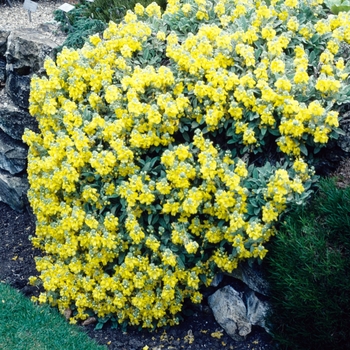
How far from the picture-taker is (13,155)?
567 centimetres

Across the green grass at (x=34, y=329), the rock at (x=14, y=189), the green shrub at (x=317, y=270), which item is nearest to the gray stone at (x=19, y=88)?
the rock at (x=14, y=189)

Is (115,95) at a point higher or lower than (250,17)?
lower

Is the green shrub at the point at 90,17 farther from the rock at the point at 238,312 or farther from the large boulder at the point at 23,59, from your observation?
the rock at the point at 238,312

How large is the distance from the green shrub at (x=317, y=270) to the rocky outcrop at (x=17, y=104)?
9.63 feet

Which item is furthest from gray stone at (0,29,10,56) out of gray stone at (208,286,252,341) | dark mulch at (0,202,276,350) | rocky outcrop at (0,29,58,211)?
gray stone at (208,286,252,341)

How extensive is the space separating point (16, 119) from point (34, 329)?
86.4 inches

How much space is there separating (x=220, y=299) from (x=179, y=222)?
2.36ft

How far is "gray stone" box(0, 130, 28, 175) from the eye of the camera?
5.67m

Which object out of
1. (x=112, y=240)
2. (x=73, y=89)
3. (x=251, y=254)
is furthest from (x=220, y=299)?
(x=73, y=89)

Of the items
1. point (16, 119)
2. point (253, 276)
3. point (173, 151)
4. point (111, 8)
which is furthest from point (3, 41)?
point (253, 276)

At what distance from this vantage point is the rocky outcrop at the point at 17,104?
550 centimetres

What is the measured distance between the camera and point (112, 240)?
413cm

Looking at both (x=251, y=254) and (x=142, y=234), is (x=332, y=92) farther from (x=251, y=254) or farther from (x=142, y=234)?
(x=142, y=234)

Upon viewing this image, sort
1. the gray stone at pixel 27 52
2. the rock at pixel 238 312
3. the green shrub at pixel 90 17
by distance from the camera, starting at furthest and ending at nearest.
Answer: the green shrub at pixel 90 17 < the gray stone at pixel 27 52 < the rock at pixel 238 312
